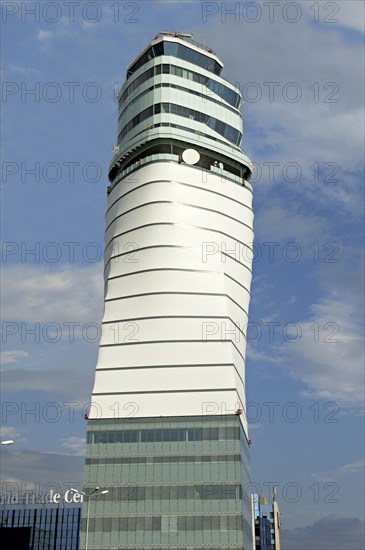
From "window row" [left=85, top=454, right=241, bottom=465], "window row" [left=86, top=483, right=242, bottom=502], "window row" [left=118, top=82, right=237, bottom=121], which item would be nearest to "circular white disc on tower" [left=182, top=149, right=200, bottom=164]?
"window row" [left=118, top=82, right=237, bottom=121]

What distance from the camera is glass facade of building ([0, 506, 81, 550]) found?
155 m

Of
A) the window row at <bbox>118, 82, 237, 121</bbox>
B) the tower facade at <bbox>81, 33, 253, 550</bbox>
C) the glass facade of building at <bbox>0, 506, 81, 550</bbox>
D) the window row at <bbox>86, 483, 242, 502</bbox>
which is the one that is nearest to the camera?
the window row at <bbox>86, 483, 242, 502</bbox>

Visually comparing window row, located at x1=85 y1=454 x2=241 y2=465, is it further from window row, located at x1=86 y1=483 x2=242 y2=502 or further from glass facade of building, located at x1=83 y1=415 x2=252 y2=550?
window row, located at x1=86 y1=483 x2=242 y2=502

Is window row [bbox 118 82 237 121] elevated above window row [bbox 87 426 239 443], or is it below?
above

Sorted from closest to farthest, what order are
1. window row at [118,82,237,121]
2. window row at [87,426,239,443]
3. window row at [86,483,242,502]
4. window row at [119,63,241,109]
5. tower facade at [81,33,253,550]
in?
window row at [86,483,242,502] < tower facade at [81,33,253,550] < window row at [87,426,239,443] < window row at [118,82,237,121] < window row at [119,63,241,109]

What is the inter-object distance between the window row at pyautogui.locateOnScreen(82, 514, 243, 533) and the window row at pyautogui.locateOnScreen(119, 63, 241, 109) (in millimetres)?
79389

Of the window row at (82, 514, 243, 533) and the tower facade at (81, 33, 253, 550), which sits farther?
the tower facade at (81, 33, 253, 550)

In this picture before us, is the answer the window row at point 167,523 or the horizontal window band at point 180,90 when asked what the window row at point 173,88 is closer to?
the horizontal window band at point 180,90

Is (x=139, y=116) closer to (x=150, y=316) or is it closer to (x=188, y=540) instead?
(x=150, y=316)

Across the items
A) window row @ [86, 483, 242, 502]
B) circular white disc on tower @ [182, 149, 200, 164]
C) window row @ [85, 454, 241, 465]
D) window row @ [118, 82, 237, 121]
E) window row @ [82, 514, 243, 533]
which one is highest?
window row @ [118, 82, 237, 121]

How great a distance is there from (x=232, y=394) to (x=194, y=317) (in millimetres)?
14140

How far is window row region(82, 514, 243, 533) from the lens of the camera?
103 meters

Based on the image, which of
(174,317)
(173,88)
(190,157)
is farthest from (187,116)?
(174,317)

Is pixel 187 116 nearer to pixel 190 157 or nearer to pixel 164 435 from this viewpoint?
pixel 190 157
